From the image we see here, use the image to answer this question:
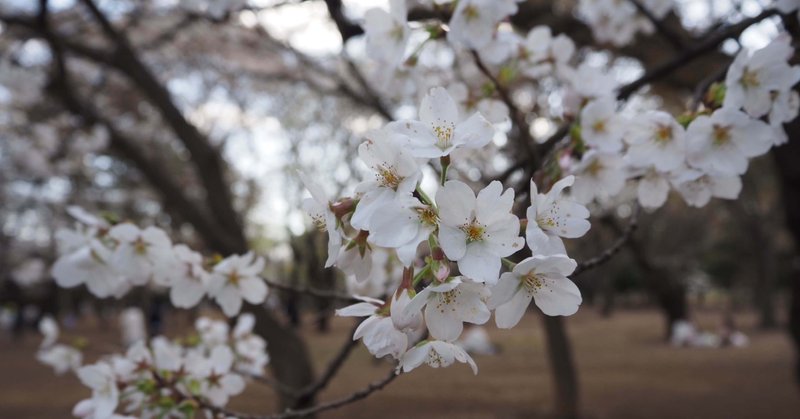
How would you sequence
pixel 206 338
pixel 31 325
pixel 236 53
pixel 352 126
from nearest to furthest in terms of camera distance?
1. pixel 206 338
2. pixel 236 53
3. pixel 352 126
4. pixel 31 325

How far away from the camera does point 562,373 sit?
16.9 ft

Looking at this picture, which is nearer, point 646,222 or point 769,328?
point 769,328

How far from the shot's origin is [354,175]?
793 centimetres

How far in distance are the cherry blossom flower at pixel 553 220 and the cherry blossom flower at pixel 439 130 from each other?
0.09 metres

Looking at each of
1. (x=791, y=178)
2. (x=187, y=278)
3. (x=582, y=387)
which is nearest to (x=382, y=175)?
(x=187, y=278)

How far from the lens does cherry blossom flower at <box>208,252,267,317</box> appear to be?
1237 mm

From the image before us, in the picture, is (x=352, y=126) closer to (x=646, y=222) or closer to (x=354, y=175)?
(x=354, y=175)

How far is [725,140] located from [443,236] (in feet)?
2.01

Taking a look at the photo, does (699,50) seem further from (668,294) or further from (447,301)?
(668,294)

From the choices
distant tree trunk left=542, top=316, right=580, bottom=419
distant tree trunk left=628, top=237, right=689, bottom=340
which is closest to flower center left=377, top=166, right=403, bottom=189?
distant tree trunk left=542, top=316, right=580, bottom=419

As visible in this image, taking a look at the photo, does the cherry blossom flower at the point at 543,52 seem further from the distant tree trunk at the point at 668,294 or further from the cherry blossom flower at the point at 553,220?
the distant tree trunk at the point at 668,294

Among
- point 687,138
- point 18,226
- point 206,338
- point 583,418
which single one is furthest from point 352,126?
point 687,138

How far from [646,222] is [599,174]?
48.9 feet

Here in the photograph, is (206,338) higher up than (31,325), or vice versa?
(31,325)
